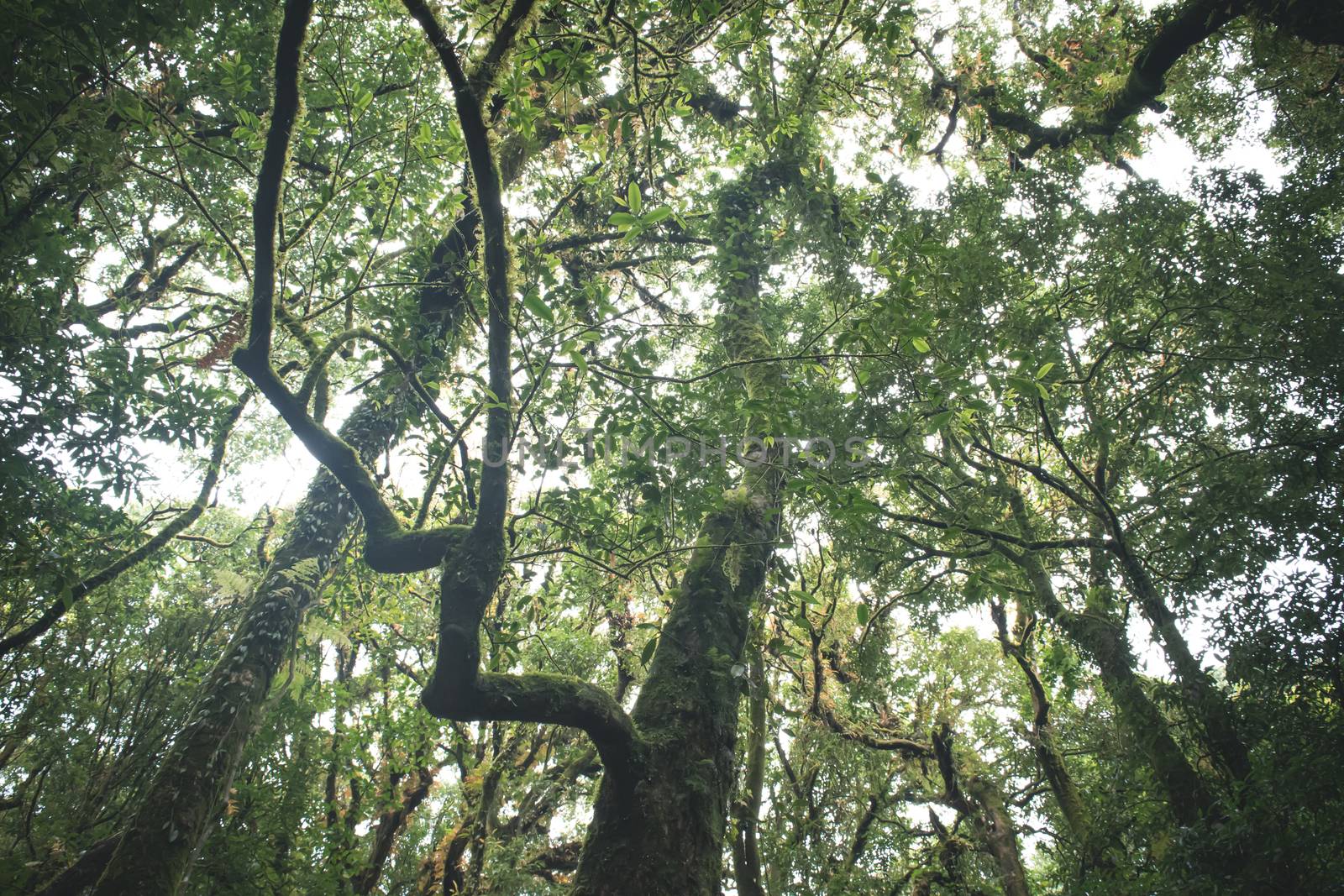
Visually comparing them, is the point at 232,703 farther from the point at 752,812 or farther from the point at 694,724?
the point at 752,812

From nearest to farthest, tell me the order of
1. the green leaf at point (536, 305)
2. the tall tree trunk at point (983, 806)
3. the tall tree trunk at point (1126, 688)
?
1. the green leaf at point (536, 305)
2. the tall tree trunk at point (1126, 688)
3. the tall tree trunk at point (983, 806)

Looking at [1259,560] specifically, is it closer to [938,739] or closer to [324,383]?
[938,739]

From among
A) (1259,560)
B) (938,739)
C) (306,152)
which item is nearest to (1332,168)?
(1259,560)

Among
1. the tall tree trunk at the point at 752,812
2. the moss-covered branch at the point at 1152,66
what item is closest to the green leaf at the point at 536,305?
the tall tree trunk at the point at 752,812

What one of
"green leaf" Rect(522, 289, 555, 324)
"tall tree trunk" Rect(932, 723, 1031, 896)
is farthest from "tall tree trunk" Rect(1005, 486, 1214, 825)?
"green leaf" Rect(522, 289, 555, 324)

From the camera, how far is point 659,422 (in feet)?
12.4

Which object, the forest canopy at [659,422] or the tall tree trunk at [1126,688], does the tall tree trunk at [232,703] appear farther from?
the tall tree trunk at [1126,688]

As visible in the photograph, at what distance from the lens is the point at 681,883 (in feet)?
8.77

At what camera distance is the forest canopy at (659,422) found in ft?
10.3

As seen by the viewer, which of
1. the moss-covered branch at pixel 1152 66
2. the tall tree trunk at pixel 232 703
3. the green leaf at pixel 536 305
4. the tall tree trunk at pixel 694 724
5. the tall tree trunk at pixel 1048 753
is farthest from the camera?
the tall tree trunk at pixel 1048 753

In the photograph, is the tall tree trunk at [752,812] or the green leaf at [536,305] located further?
the tall tree trunk at [752,812]

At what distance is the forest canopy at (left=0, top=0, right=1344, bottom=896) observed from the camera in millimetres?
3150

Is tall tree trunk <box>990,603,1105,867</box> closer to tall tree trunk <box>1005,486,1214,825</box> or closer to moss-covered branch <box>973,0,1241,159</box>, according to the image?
tall tree trunk <box>1005,486,1214,825</box>

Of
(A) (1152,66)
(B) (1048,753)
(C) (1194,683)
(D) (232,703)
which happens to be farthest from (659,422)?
(B) (1048,753)
